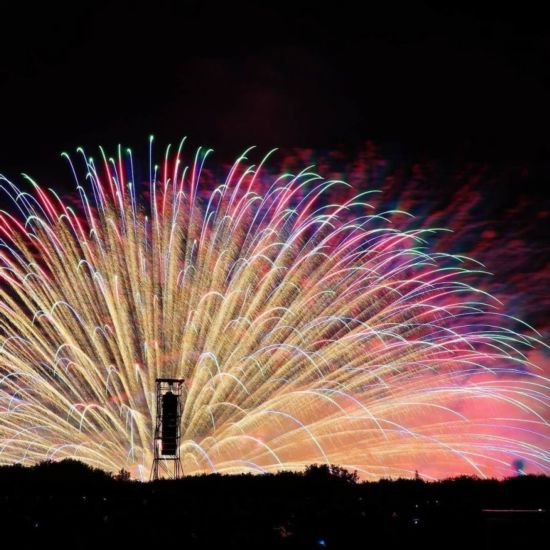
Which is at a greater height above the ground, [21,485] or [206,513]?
[21,485]

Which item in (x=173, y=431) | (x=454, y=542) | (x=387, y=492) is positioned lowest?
(x=454, y=542)

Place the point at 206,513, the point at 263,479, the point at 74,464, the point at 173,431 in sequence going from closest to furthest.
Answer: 1. the point at 206,513
2. the point at 173,431
3. the point at 263,479
4. the point at 74,464

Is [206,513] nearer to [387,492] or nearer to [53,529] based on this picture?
[53,529]

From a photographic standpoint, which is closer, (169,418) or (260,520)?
(260,520)

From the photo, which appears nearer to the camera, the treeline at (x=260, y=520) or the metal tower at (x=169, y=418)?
the treeline at (x=260, y=520)

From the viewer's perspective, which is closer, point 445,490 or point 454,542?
point 454,542

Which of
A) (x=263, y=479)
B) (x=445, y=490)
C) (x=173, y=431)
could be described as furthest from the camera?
(x=263, y=479)

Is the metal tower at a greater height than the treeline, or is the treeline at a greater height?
the metal tower

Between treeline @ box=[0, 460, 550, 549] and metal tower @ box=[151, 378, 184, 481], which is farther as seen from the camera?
metal tower @ box=[151, 378, 184, 481]

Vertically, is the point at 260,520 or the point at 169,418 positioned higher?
the point at 169,418

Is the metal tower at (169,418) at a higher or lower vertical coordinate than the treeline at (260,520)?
higher

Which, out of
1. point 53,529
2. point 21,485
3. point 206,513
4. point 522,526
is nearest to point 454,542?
point 522,526
